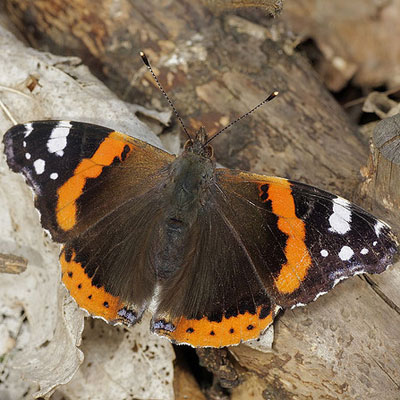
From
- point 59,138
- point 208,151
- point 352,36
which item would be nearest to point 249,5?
point 208,151

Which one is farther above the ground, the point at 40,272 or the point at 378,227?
the point at 378,227

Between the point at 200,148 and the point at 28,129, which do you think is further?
the point at 200,148

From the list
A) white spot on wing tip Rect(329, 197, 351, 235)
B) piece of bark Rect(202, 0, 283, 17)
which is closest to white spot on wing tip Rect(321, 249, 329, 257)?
white spot on wing tip Rect(329, 197, 351, 235)

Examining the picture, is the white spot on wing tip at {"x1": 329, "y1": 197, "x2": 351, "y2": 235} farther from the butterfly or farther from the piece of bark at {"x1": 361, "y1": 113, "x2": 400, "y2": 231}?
the piece of bark at {"x1": 361, "y1": 113, "x2": 400, "y2": 231}

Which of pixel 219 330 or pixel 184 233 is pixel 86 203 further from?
pixel 219 330

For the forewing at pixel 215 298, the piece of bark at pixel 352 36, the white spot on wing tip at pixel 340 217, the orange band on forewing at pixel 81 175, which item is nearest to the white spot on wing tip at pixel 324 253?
the white spot on wing tip at pixel 340 217

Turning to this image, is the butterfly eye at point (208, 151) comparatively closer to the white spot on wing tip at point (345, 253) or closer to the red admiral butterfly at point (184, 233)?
the red admiral butterfly at point (184, 233)
